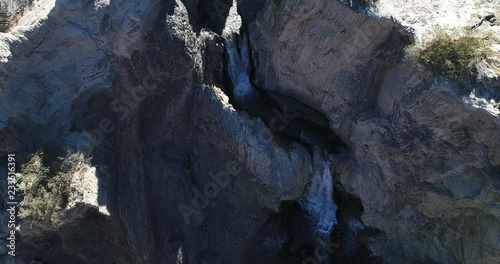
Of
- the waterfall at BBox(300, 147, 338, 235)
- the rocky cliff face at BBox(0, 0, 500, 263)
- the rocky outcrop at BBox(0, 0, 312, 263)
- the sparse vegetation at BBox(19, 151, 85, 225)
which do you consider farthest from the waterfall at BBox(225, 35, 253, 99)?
the sparse vegetation at BBox(19, 151, 85, 225)

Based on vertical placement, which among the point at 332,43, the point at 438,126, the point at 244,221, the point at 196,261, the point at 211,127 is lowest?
the point at 196,261

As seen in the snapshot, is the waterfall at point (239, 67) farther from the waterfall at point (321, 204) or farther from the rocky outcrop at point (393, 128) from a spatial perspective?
the waterfall at point (321, 204)

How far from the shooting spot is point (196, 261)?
1065 centimetres

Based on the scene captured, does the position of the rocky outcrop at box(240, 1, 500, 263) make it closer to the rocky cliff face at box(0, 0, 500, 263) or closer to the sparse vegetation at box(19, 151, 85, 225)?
the rocky cliff face at box(0, 0, 500, 263)

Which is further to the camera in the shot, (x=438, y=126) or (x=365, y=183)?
(x=365, y=183)

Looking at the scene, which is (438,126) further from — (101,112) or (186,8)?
(101,112)

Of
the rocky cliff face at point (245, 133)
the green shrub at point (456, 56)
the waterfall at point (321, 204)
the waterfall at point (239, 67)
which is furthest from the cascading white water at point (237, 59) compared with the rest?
the green shrub at point (456, 56)

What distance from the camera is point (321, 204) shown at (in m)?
11.5

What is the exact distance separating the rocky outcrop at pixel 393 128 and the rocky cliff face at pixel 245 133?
31mm

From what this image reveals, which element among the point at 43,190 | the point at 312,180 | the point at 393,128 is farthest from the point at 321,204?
the point at 43,190

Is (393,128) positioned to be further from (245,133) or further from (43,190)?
(43,190)

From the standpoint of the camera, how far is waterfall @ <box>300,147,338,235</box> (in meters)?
11.0

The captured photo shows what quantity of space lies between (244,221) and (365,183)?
3.33 m

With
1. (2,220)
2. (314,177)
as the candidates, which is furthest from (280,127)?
(2,220)
